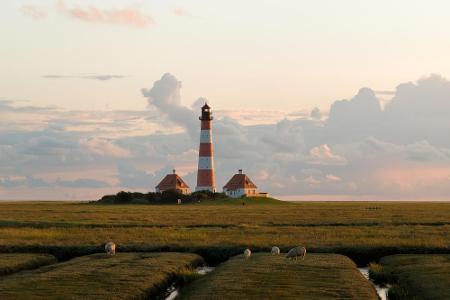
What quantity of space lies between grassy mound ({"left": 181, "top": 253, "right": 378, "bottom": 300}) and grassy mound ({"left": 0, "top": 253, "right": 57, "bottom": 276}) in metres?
9.31

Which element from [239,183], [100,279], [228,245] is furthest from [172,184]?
[100,279]

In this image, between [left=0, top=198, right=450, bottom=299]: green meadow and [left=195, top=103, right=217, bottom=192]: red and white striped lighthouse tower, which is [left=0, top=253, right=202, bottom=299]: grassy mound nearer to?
[left=0, top=198, right=450, bottom=299]: green meadow

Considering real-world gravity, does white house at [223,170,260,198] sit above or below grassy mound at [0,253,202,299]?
above

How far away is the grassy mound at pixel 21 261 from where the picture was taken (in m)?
35.0

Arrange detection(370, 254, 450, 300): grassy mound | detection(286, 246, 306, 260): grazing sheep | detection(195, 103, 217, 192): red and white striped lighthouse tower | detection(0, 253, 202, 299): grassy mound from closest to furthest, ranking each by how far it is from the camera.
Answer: detection(0, 253, 202, 299): grassy mound, detection(370, 254, 450, 300): grassy mound, detection(286, 246, 306, 260): grazing sheep, detection(195, 103, 217, 192): red and white striped lighthouse tower

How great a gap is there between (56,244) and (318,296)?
24811 mm

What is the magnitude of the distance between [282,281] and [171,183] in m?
124

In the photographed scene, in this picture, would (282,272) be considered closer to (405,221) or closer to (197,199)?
(405,221)

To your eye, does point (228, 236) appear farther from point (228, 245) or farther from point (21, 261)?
point (21, 261)

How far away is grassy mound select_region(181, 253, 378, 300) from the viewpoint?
85.9 feet

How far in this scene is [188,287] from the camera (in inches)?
1232

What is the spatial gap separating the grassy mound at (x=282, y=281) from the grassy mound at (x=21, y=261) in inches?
367

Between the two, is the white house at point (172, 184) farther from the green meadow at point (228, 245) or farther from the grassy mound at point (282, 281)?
the grassy mound at point (282, 281)

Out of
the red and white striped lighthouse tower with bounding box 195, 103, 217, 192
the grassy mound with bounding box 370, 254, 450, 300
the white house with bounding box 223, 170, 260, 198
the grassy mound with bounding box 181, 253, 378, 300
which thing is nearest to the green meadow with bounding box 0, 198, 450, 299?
the grassy mound with bounding box 181, 253, 378, 300
